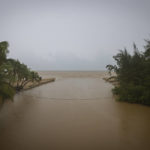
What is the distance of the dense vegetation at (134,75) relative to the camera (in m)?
4.79

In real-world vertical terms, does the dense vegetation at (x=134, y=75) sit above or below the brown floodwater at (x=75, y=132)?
above

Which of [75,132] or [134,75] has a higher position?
[134,75]

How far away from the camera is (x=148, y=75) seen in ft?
17.0

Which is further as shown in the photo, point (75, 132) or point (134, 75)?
point (134, 75)

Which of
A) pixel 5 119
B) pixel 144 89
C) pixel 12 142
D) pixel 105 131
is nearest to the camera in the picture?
pixel 12 142

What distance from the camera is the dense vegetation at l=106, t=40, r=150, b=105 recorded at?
15.7 feet

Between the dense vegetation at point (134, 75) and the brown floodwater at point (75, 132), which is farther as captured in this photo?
the dense vegetation at point (134, 75)

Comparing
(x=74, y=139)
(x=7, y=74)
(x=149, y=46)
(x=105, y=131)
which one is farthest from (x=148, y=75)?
(x=7, y=74)

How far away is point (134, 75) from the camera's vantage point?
19.6ft

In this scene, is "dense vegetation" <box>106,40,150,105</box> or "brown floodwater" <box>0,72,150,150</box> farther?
"dense vegetation" <box>106,40,150,105</box>

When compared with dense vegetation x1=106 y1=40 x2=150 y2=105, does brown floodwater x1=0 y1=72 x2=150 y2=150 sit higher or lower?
lower

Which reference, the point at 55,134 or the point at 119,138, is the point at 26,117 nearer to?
the point at 55,134

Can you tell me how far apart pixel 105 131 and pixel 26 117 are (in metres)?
2.58

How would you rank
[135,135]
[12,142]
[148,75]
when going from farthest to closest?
[148,75], [135,135], [12,142]
